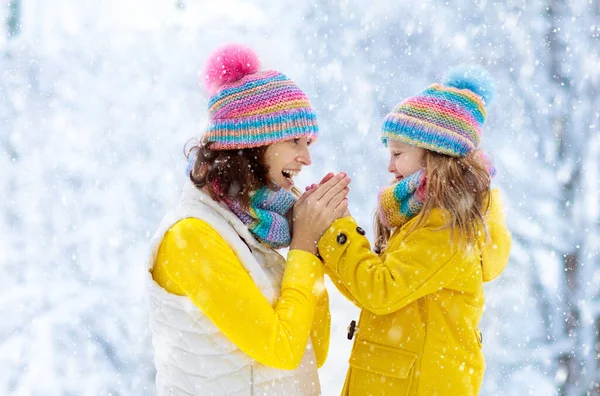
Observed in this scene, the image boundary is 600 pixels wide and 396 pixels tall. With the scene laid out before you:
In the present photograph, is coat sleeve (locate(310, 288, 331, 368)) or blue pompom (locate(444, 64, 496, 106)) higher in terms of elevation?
blue pompom (locate(444, 64, 496, 106))

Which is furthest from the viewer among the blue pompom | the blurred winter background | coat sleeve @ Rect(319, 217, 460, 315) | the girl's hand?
the blurred winter background

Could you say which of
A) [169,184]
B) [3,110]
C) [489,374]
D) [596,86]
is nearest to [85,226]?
[169,184]

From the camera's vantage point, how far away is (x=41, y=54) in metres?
5.94

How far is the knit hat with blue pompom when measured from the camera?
2.07 m

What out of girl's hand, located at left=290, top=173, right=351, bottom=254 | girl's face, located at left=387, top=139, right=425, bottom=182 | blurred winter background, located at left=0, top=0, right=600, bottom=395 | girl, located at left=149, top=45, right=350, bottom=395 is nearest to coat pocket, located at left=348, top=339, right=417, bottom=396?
girl, located at left=149, top=45, right=350, bottom=395

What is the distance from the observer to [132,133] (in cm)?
589

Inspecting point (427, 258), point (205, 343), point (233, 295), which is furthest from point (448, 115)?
point (205, 343)

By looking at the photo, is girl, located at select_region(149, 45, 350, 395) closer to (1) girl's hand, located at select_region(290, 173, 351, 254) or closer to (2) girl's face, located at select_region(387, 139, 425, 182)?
(1) girl's hand, located at select_region(290, 173, 351, 254)

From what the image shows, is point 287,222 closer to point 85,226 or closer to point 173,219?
point 173,219

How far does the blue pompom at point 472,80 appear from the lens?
2184 mm

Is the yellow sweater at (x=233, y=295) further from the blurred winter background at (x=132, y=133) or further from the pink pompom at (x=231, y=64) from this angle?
the blurred winter background at (x=132, y=133)

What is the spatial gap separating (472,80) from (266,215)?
0.76 meters

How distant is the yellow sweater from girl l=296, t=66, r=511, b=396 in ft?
0.61

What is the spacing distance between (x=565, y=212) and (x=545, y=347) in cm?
96
